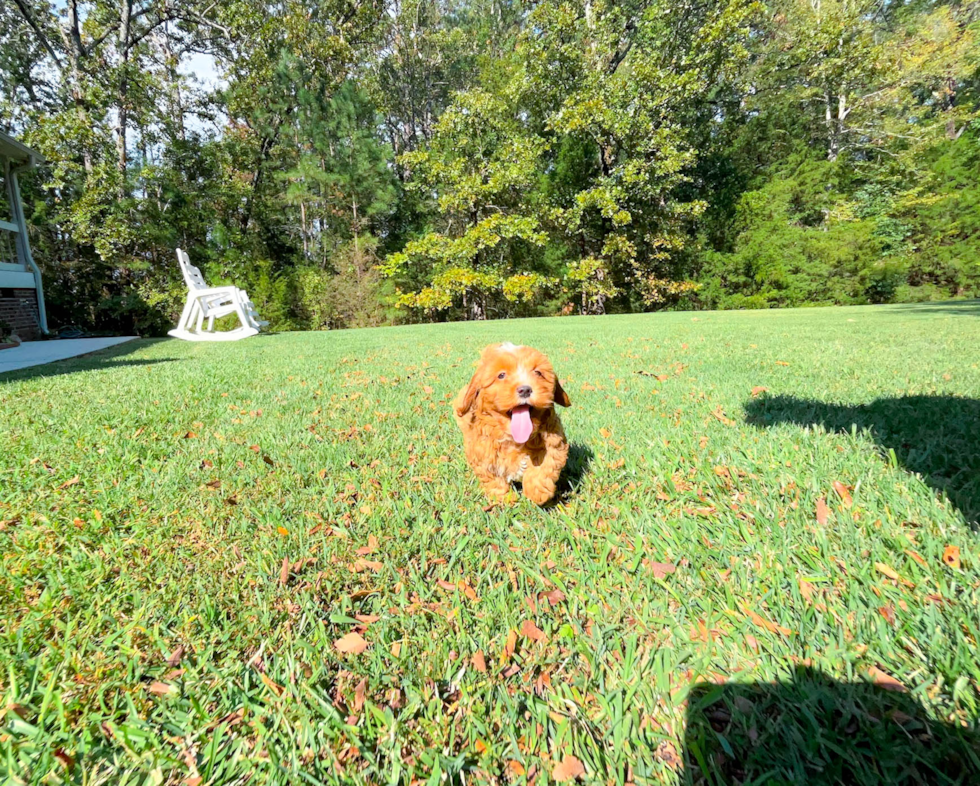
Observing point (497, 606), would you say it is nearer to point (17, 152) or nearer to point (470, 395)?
point (470, 395)

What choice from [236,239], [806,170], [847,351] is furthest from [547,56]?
[847,351]

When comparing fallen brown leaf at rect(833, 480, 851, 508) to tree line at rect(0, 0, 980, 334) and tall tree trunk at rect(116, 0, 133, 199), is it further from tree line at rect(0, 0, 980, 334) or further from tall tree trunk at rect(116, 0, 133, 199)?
tall tree trunk at rect(116, 0, 133, 199)

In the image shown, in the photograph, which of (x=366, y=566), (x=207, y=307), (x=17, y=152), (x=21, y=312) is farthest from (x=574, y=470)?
(x=17, y=152)

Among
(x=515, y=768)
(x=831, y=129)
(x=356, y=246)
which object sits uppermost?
(x=831, y=129)

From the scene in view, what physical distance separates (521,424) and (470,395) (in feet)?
1.07

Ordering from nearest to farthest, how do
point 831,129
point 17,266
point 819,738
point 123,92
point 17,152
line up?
point 819,738 < point 17,152 < point 17,266 < point 123,92 < point 831,129

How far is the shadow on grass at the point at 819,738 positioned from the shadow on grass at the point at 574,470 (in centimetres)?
122

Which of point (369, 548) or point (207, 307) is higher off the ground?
point (207, 307)

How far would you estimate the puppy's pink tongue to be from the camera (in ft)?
6.09

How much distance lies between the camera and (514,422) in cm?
191

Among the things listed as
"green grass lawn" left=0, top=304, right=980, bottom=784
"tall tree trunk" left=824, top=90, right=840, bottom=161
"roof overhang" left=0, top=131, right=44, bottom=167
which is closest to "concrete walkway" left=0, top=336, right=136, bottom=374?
"roof overhang" left=0, top=131, right=44, bottom=167

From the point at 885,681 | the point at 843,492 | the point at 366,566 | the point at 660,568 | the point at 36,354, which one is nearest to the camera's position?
the point at 885,681

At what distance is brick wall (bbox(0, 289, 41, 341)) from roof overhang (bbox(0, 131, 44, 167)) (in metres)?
3.52

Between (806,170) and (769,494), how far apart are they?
948 inches
